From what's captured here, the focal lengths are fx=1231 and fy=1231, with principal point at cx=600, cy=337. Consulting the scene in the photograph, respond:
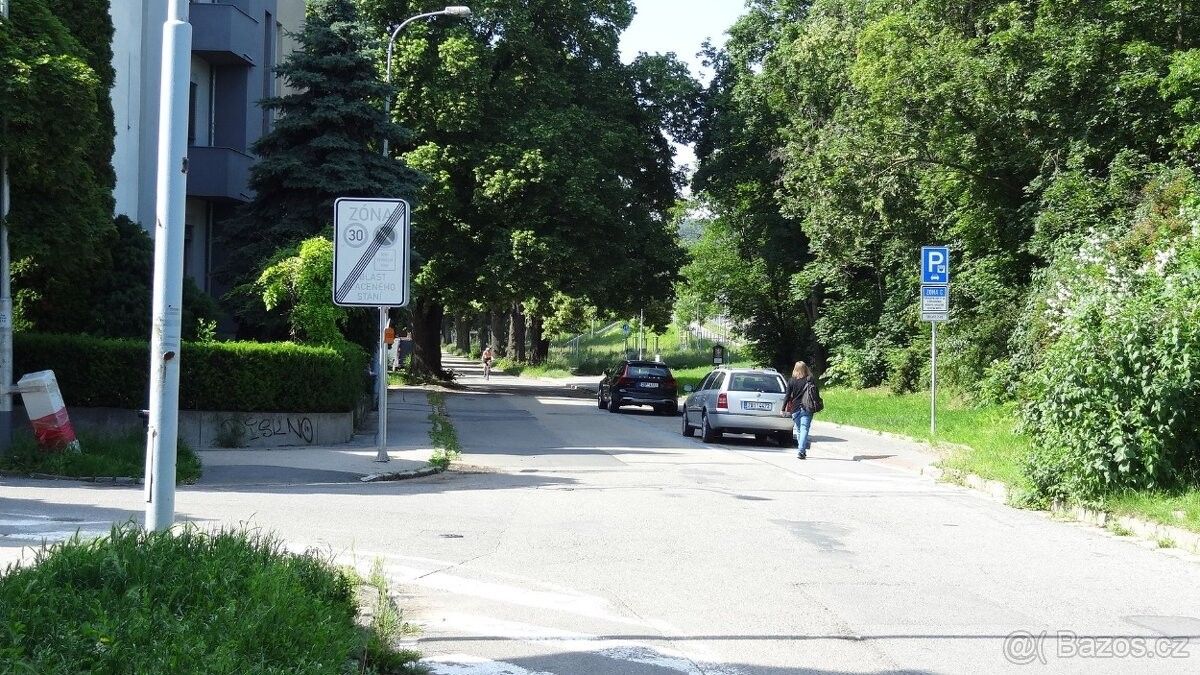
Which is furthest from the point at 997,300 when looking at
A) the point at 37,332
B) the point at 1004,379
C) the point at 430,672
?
the point at 430,672

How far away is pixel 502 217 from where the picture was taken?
3800 centimetres

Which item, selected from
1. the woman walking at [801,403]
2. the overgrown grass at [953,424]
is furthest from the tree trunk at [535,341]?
the woman walking at [801,403]

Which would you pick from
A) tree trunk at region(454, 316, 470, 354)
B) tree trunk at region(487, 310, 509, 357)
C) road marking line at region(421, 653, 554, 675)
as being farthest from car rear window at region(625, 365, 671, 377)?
tree trunk at region(454, 316, 470, 354)

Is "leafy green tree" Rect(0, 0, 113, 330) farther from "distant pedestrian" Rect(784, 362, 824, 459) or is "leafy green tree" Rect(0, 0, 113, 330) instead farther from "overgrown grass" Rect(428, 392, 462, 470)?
"distant pedestrian" Rect(784, 362, 824, 459)

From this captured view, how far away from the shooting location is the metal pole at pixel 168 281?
730 centimetres

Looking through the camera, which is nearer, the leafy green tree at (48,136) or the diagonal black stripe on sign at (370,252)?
the leafy green tree at (48,136)

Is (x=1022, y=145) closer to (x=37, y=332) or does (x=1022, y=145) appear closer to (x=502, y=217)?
(x=502, y=217)

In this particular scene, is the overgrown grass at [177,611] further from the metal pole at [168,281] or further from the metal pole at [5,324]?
the metal pole at [5,324]

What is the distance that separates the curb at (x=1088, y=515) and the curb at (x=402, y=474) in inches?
274

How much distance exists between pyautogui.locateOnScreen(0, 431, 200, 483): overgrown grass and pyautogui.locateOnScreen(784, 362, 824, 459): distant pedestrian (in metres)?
9.85

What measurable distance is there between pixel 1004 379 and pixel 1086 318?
1331cm

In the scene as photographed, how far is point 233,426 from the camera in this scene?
19.3 m

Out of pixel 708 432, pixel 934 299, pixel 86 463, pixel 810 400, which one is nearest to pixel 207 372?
pixel 86 463

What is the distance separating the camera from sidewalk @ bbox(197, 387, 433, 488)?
50.6 ft
